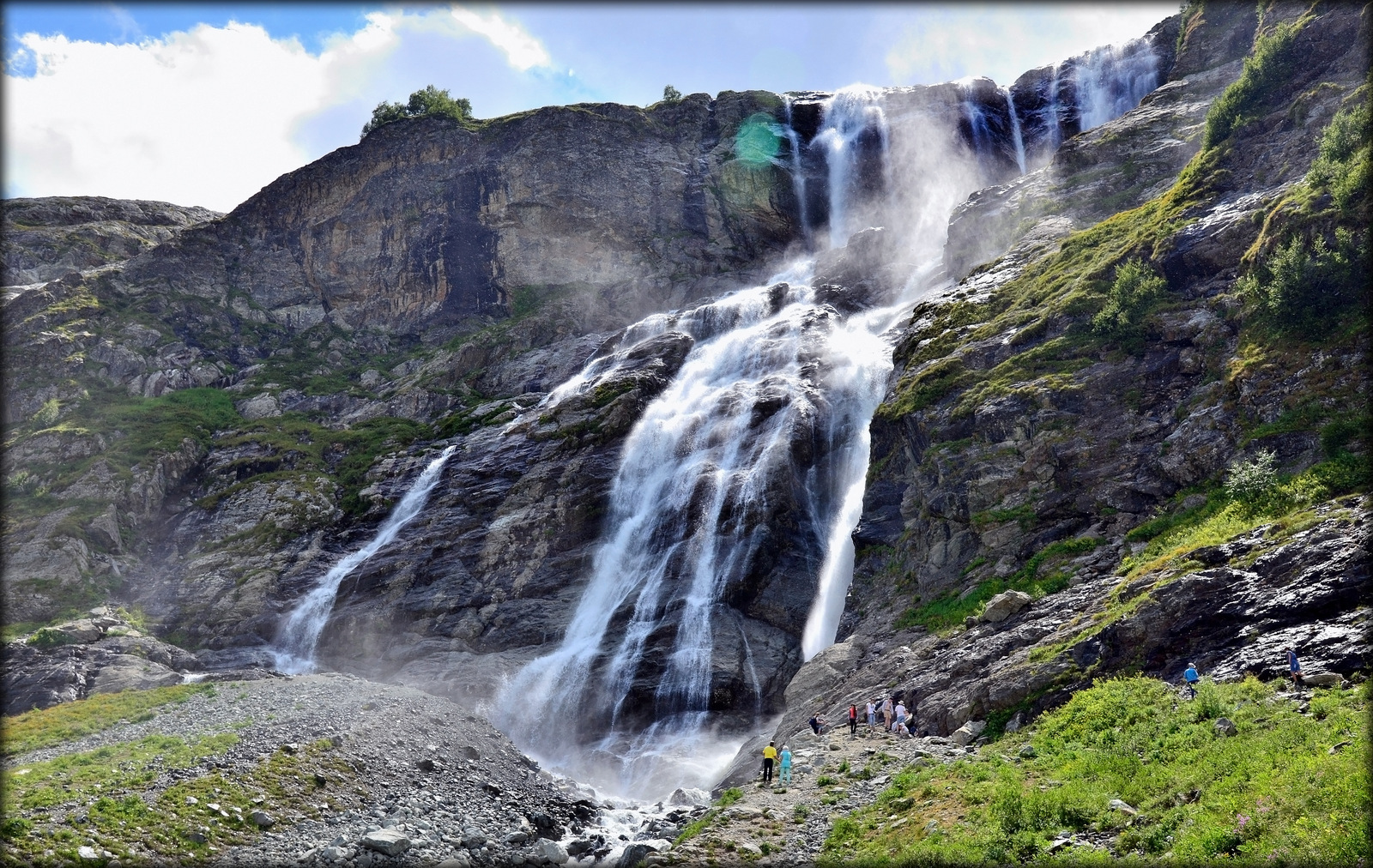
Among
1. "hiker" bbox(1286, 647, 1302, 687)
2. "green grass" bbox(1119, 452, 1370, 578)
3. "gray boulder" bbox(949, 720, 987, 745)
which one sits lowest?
"gray boulder" bbox(949, 720, 987, 745)

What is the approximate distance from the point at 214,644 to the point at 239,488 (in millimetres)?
15895

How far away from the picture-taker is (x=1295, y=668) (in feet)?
50.2

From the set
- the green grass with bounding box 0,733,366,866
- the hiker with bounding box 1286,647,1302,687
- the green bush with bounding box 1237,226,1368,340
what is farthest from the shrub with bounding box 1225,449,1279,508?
the green grass with bounding box 0,733,366,866

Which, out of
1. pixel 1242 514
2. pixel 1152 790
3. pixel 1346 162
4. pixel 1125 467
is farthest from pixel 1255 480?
pixel 1152 790

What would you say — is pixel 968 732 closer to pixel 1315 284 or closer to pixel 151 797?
pixel 1315 284

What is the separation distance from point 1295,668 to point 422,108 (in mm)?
104791

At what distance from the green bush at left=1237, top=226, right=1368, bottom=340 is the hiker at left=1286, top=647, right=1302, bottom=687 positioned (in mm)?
14283

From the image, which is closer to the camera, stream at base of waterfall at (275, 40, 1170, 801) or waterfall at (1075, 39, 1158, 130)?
stream at base of waterfall at (275, 40, 1170, 801)

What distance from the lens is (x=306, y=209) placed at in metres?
94.5

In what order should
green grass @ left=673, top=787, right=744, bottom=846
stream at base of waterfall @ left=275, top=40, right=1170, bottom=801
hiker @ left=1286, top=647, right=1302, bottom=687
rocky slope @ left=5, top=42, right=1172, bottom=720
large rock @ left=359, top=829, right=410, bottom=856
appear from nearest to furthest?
1. hiker @ left=1286, top=647, right=1302, bottom=687
2. green grass @ left=673, top=787, right=744, bottom=846
3. large rock @ left=359, top=829, right=410, bottom=856
4. stream at base of waterfall @ left=275, top=40, right=1170, bottom=801
5. rocky slope @ left=5, top=42, right=1172, bottom=720

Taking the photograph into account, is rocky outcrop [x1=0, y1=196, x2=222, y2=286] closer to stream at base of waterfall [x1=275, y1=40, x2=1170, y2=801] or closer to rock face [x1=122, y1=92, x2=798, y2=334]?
rock face [x1=122, y1=92, x2=798, y2=334]

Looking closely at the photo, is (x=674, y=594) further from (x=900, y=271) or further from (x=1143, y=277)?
(x=900, y=271)

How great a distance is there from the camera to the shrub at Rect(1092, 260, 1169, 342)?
106ft

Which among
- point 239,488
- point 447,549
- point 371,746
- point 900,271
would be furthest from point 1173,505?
point 239,488
